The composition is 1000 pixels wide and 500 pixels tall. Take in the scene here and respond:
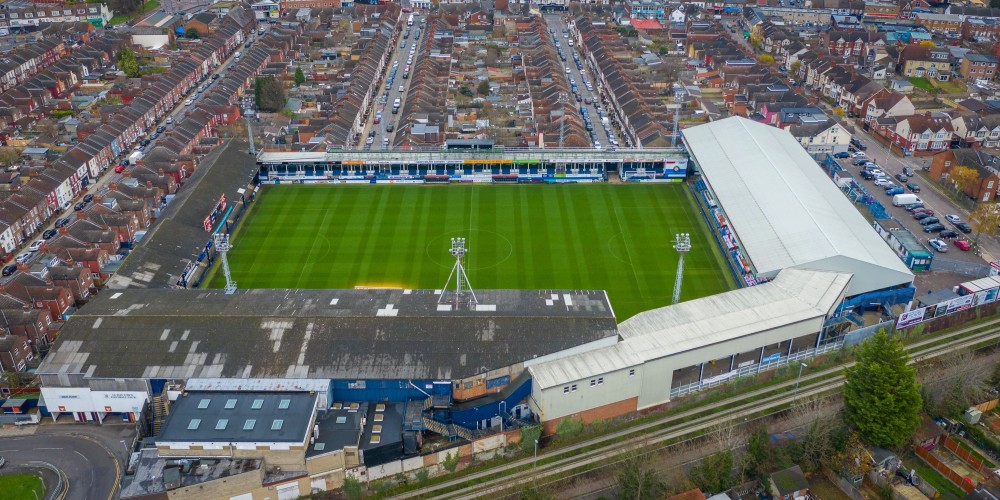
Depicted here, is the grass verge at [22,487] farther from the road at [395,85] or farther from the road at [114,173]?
the road at [395,85]

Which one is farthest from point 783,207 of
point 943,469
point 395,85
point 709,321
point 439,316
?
point 395,85

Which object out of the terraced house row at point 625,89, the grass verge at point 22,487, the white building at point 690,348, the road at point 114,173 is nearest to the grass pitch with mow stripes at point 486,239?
the white building at point 690,348

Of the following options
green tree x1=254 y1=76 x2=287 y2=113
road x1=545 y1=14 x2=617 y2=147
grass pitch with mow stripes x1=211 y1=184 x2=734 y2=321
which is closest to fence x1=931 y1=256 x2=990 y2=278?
grass pitch with mow stripes x1=211 y1=184 x2=734 y2=321

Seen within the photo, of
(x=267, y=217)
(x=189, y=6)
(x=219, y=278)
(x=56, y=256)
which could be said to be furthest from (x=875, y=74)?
(x=189, y=6)

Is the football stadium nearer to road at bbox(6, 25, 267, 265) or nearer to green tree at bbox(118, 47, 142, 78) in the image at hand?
road at bbox(6, 25, 267, 265)

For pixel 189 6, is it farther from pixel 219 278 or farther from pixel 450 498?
pixel 450 498
